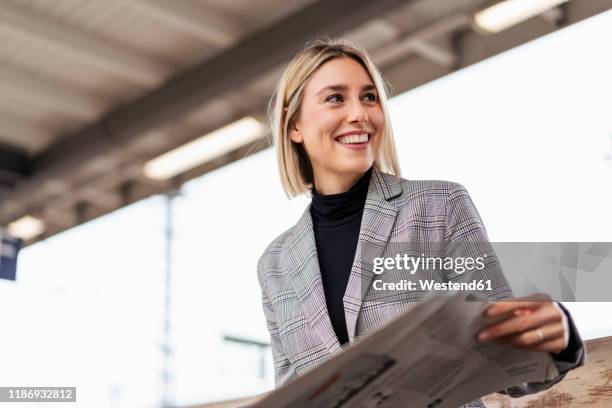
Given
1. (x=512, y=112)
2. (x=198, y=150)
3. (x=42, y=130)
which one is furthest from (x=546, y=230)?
(x=42, y=130)

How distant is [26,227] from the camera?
9.31 meters

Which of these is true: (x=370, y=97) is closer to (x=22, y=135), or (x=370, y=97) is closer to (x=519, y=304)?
(x=519, y=304)

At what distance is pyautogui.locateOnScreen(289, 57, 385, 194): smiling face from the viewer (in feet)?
4.72

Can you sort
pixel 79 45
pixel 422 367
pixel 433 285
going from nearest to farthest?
pixel 422 367 < pixel 433 285 < pixel 79 45

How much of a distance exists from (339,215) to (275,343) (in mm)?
243

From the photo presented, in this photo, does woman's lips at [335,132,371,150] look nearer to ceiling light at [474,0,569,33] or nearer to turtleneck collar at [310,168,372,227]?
turtleneck collar at [310,168,372,227]

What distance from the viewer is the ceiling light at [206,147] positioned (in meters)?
7.02

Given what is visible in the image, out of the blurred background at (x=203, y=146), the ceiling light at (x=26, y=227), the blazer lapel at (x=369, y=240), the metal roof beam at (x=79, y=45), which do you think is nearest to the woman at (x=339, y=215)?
the blazer lapel at (x=369, y=240)

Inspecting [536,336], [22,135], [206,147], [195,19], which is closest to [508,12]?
[195,19]

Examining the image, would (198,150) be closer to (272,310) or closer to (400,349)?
(272,310)

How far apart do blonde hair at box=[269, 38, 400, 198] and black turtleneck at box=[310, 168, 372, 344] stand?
70 millimetres

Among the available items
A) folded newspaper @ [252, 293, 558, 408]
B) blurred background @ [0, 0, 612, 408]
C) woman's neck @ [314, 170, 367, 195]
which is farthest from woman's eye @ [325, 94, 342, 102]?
blurred background @ [0, 0, 612, 408]

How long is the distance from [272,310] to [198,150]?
19.4 ft

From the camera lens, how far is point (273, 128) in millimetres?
1655
